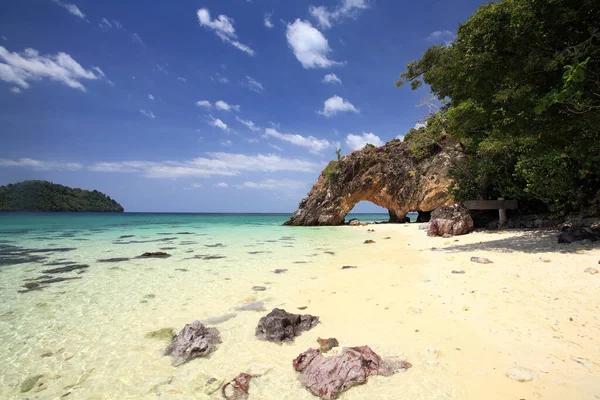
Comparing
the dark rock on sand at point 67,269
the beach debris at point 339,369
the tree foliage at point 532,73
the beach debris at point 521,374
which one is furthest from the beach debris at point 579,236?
the dark rock on sand at point 67,269

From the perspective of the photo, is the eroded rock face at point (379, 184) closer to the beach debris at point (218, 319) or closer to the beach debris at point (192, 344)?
the beach debris at point (218, 319)

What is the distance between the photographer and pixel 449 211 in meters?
16.5

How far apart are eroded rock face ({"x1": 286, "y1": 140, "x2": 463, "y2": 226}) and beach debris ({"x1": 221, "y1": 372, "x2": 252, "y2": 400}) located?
1144 inches

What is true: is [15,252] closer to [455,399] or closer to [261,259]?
[261,259]

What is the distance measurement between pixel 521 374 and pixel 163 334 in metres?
4.69

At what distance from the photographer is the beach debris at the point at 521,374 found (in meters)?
2.73

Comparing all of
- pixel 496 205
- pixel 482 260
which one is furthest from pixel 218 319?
pixel 496 205

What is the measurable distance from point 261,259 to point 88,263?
21.3ft

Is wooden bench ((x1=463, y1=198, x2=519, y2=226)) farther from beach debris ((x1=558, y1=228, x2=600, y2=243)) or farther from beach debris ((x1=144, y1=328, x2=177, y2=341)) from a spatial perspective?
beach debris ((x1=144, y1=328, x2=177, y2=341))

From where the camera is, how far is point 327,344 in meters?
3.72

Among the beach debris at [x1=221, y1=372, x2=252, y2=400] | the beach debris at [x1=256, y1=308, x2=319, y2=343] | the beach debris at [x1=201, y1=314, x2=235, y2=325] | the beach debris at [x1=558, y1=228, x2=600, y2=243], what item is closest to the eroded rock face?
the beach debris at [x1=558, y1=228, x2=600, y2=243]

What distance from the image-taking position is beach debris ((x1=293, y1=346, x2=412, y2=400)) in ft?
9.21

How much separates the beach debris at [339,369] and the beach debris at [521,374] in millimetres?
961

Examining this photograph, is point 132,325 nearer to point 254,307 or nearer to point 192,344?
point 192,344
